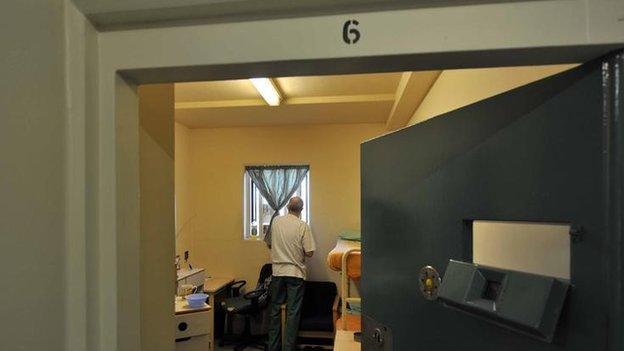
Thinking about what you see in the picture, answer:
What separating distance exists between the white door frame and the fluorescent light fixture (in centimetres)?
237

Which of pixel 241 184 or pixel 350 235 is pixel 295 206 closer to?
pixel 350 235

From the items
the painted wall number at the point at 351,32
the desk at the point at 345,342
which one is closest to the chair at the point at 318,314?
the desk at the point at 345,342

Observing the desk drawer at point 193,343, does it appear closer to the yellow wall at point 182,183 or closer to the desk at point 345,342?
the desk at point 345,342

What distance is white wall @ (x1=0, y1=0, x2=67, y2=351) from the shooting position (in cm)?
50

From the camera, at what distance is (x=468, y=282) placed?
0.75 meters

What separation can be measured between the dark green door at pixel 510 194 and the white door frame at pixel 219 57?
0.35 ft

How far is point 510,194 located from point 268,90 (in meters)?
2.97

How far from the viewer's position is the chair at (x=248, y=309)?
4109mm

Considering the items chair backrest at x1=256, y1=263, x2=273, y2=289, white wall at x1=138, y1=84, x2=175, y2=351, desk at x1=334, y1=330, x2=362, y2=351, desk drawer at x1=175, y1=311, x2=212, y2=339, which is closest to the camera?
white wall at x1=138, y1=84, x2=175, y2=351

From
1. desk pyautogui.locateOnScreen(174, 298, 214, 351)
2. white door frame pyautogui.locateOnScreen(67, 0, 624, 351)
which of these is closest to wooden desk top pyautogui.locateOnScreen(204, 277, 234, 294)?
desk pyautogui.locateOnScreen(174, 298, 214, 351)

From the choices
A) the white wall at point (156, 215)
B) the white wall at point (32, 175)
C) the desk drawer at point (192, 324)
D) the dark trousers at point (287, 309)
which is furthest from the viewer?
the dark trousers at point (287, 309)

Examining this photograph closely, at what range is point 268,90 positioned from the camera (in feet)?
11.3

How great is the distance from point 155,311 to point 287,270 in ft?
9.81

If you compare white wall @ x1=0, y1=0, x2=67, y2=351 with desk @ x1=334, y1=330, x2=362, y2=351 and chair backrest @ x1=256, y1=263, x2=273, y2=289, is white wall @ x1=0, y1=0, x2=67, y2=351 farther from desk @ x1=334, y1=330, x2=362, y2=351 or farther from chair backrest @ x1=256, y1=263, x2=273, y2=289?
chair backrest @ x1=256, y1=263, x2=273, y2=289
